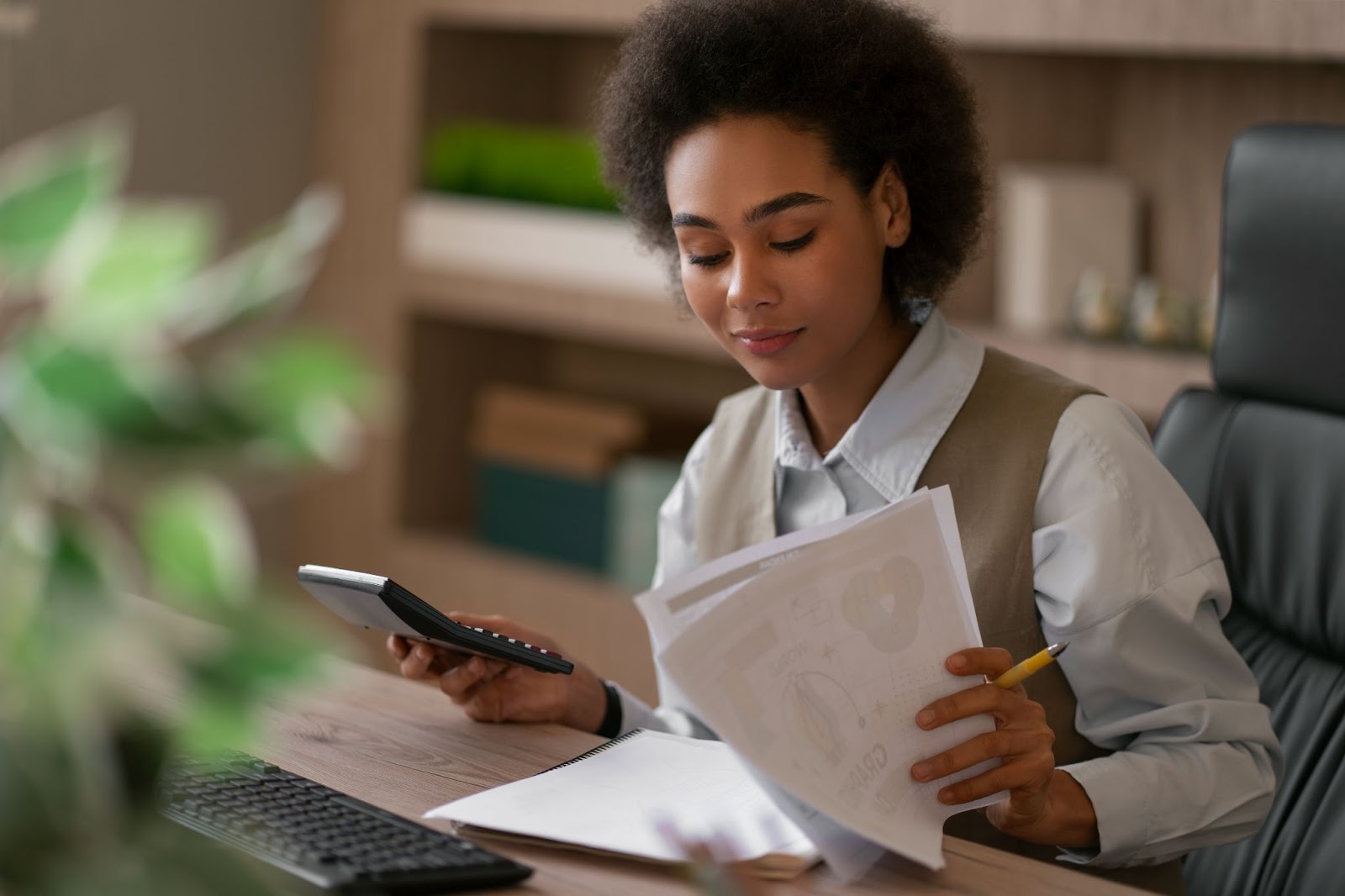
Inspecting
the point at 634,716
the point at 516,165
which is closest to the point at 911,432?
the point at 634,716

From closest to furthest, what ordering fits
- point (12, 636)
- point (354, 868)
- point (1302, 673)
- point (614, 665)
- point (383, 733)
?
point (12, 636) → point (354, 868) → point (383, 733) → point (1302, 673) → point (614, 665)

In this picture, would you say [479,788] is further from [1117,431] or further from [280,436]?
[280,436]

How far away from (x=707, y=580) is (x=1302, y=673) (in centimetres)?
63

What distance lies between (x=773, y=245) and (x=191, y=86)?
2097 millimetres

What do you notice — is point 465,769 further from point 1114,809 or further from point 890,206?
point 890,206


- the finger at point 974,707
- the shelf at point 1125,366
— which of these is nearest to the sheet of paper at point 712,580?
the finger at point 974,707

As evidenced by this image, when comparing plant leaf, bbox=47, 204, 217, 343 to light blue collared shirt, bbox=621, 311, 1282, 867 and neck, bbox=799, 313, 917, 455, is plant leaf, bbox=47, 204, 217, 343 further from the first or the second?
neck, bbox=799, 313, 917, 455

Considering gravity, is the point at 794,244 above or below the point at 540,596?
above

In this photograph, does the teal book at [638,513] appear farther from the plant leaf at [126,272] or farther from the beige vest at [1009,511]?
the plant leaf at [126,272]

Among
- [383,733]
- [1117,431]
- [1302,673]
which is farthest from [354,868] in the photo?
[1302,673]

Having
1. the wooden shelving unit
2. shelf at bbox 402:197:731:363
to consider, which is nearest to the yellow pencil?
the wooden shelving unit

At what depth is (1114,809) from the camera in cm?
116

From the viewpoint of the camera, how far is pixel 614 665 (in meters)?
2.83

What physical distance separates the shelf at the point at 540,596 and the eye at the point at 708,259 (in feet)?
4.63
